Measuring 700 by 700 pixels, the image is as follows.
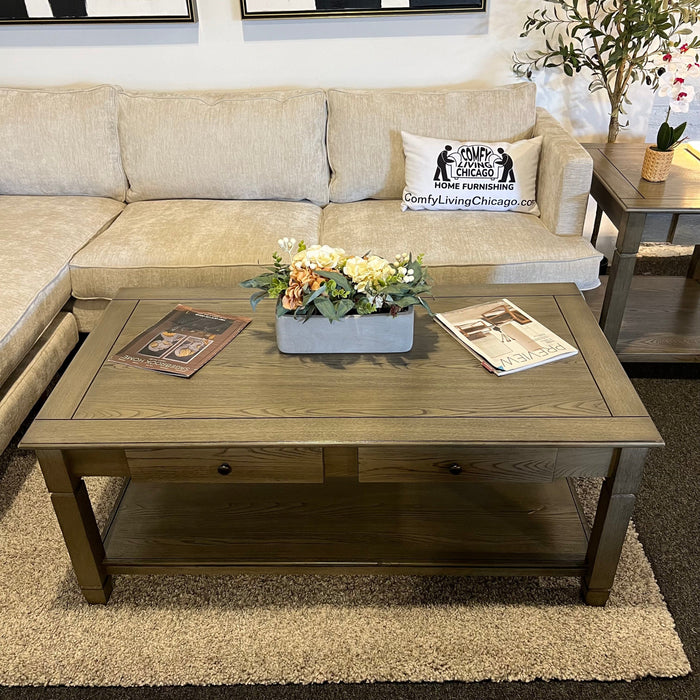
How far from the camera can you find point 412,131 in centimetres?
261

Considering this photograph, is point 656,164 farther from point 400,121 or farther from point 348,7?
point 348,7

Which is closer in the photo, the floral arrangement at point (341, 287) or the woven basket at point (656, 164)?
the floral arrangement at point (341, 287)

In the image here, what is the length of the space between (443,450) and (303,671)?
583 mm

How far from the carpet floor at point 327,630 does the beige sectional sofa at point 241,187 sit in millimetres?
964

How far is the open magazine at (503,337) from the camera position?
1612mm

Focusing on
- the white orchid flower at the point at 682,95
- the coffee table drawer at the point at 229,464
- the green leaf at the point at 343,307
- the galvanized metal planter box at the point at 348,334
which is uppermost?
the white orchid flower at the point at 682,95

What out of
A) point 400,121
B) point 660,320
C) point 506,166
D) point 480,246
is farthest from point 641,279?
point 400,121

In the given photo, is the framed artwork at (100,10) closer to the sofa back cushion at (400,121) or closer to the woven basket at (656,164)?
the sofa back cushion at (400,121)

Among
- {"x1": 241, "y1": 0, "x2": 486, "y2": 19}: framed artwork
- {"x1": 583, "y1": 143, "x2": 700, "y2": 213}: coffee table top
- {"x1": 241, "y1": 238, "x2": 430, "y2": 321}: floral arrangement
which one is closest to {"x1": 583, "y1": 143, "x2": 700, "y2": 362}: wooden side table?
{"x1": 583, "y1": 143, "x2": 700, "y2": 213}: coffee table top

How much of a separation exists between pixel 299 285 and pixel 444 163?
3.86 feet

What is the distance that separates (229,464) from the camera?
145 centimetres

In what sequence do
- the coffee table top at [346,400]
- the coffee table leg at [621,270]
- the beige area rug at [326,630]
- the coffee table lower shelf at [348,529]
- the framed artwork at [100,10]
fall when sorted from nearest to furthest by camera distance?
the coffee table top at [346,400] → the beige area rug at [326,630] → the coffee table lower shelf at [348,529] → the coffee table leg at [621,270] → the framed artwork at [100,10]

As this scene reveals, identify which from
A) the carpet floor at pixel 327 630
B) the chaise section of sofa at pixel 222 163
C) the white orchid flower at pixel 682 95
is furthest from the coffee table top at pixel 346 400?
the white orchid flower at pixel 682 95

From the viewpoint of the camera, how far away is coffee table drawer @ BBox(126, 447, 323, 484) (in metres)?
1.43
